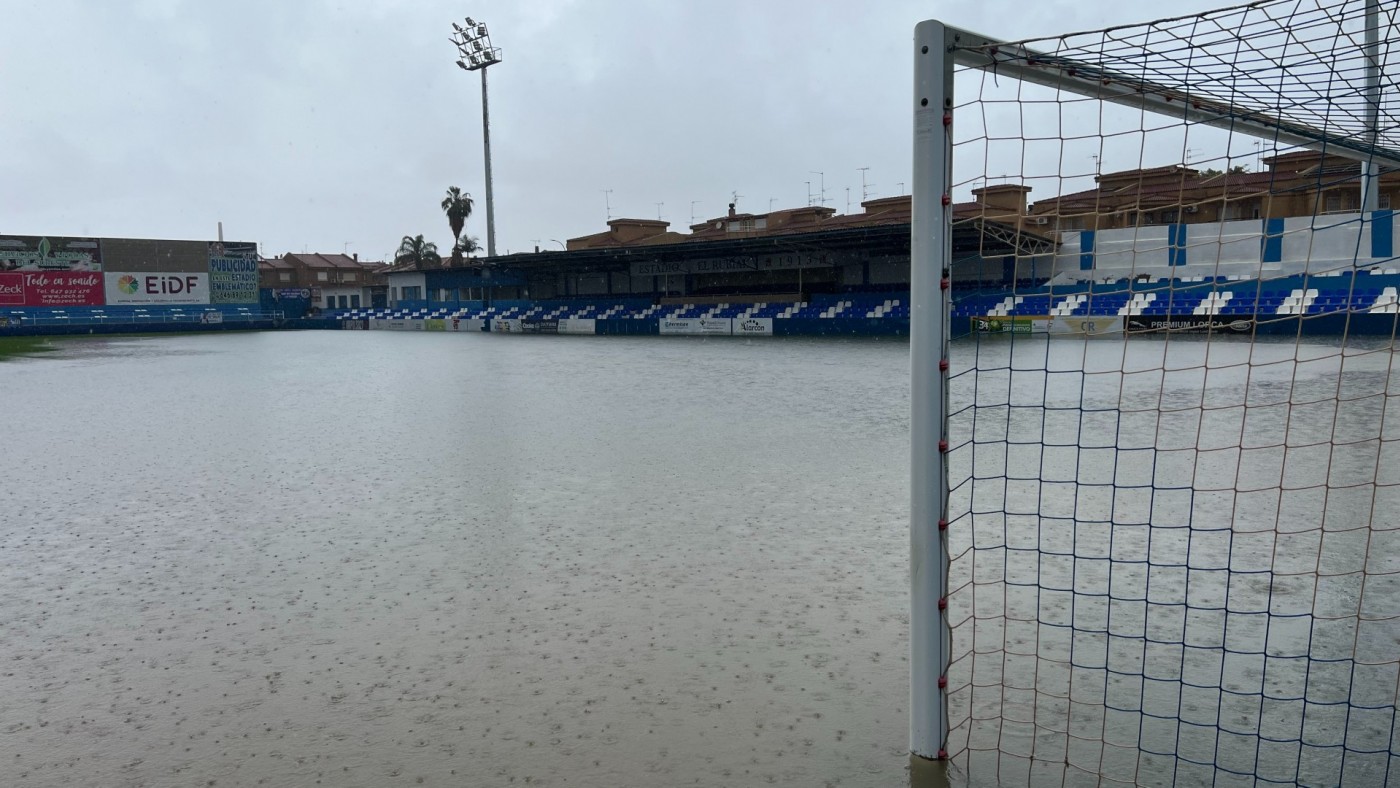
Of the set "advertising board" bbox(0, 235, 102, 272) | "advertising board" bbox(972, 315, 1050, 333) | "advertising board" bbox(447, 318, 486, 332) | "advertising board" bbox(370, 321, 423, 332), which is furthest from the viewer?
"advertising board" bbox(370, 321, 423, 332)

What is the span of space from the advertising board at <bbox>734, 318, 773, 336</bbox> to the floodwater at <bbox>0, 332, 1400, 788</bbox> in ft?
94.4

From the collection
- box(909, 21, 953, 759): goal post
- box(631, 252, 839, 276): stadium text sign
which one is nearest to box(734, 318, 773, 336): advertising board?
box(631, 252, 839, 276): stadium text sign

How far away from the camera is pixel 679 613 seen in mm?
4488

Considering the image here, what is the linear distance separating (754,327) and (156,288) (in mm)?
39857

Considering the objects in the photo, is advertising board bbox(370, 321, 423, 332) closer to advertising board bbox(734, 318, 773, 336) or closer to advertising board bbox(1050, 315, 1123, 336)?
advertising board bbox(734, 318, 773, 336)

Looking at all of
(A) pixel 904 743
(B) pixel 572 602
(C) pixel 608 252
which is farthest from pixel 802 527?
(C) pixel 608 252

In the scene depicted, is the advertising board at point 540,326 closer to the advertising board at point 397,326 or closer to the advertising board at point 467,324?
A: the advertising board at point 467,324

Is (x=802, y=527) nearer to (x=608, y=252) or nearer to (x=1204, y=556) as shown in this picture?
(x=1204, y=556)

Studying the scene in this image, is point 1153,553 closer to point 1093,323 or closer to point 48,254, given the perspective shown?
point 1093,323

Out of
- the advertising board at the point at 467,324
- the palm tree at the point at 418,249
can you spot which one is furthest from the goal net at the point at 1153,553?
the palm tree at the point at 418,249

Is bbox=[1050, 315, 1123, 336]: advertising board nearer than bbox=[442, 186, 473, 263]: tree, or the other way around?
bbox=[1050, 315, 1123, 336]: advertising board

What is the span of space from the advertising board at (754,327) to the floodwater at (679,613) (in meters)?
28.8

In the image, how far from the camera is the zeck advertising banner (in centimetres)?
5153

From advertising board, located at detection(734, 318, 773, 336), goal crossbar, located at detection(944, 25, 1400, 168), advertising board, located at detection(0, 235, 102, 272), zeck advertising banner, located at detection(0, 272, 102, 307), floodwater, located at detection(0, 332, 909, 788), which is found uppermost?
advertising board, located at detection(0, 235, 102, 272)
